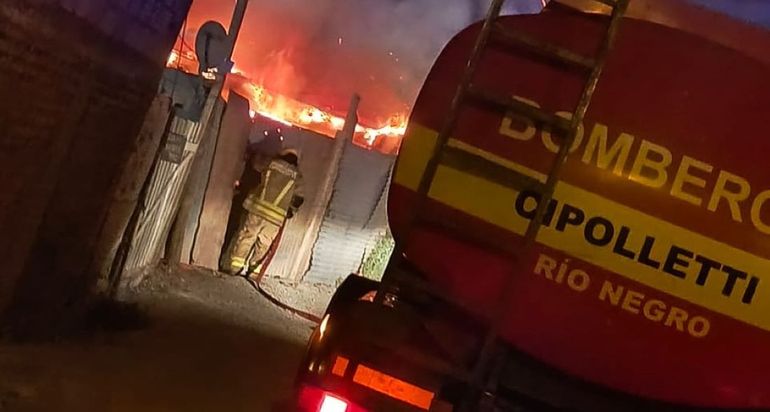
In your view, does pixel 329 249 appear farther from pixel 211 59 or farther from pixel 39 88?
pixel 39 88

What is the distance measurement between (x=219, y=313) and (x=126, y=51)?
3525 millimetres

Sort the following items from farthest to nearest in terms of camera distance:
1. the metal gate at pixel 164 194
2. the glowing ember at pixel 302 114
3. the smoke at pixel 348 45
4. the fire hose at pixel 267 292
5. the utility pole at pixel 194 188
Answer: the smoke at pixel 348 45, the glowing ember at pixel 302 114, the fire hose at pixel 267 292, the utility pole at pixel 194 188, the metal gate at pixel 164 194

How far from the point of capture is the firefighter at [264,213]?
12.2 metres

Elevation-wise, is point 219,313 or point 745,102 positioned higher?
point 745,102

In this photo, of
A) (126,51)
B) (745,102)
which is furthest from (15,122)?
(745,102)

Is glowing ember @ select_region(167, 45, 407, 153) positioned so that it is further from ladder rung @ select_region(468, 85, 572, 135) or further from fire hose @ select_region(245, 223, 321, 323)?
ladder rung @ select_region(468, 85, 572, 135)

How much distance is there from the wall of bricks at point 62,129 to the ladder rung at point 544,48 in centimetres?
292

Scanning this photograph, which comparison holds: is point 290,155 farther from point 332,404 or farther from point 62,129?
point 332,404

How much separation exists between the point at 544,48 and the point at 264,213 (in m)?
8.86

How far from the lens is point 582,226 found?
373 centimetres

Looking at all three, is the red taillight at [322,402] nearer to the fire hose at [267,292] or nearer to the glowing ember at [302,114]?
the fire hose at [267,292]

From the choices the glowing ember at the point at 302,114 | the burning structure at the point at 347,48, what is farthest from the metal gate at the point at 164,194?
the burning structure at the point at 347,48

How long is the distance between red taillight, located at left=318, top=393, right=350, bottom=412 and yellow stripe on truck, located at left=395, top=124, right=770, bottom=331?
83 cm

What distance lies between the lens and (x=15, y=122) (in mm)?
5879
